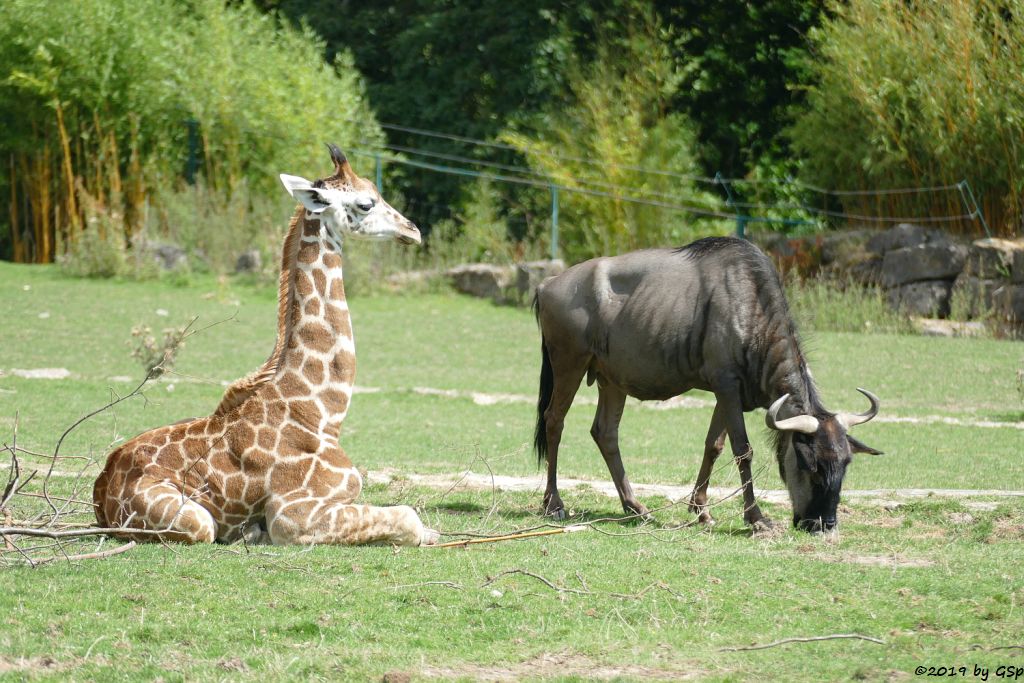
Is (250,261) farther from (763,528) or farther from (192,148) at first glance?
A: (763,528)

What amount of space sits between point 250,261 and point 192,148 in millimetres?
2577

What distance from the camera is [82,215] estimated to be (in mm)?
24578

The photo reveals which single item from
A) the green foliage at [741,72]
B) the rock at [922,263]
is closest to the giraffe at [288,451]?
the rock at [922,263]

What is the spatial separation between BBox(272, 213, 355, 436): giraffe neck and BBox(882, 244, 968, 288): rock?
50.8 ft

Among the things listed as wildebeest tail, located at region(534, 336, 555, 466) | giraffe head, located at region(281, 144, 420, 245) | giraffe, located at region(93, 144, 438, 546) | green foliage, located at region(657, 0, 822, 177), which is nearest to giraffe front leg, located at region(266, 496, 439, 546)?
→ giraffe, located at region(93, 144, 438, 546)

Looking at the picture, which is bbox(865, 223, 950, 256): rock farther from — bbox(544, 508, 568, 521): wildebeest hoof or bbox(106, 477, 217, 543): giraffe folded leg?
bbox(106, 477, 217, 543): giraffe folded leg

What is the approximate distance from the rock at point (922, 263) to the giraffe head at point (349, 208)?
15199 mm

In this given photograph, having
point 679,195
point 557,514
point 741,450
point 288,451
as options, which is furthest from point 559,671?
point 679,195

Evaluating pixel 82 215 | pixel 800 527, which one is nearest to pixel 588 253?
pixel 82 215

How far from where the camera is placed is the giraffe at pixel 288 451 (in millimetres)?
7414

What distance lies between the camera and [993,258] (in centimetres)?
2106

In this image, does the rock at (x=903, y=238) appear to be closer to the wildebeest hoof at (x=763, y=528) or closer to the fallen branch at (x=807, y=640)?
the wildebeest hoof at (x=763, y=528)

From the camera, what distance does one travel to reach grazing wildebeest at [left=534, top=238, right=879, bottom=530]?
8820mm

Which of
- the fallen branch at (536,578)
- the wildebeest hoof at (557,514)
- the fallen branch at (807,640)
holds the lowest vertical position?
the wildebeest hoof at (557,514)
